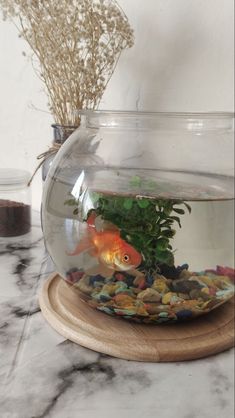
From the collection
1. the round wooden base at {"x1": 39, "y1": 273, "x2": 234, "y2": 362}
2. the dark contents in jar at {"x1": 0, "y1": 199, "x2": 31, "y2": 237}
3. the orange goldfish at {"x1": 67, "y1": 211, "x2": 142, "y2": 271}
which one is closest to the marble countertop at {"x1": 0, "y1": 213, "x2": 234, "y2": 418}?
the round wooden base at {"x1": 39, "y1": 273, "x2": 234, "y2": 362}

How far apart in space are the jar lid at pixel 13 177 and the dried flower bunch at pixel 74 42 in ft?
0.77

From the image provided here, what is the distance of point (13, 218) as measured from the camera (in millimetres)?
1005

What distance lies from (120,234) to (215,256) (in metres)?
0.12

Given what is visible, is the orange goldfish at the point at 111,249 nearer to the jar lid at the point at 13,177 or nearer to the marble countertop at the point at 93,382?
the marble countertop at the point at 93,382

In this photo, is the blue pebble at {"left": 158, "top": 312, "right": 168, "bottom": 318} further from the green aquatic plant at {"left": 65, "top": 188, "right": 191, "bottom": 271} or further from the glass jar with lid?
the glass jar with lid

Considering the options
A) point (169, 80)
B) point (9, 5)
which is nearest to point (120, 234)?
point (169, 80)

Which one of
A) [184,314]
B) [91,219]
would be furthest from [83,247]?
[184,314]

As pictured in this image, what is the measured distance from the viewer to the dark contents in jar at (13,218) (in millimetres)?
990

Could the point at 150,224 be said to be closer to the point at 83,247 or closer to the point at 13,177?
the point at 83,247

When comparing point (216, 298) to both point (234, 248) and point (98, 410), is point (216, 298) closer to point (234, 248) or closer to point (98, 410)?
point (234, 248)

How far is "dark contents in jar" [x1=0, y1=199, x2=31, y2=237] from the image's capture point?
0.99m

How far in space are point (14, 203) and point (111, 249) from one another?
54 cm

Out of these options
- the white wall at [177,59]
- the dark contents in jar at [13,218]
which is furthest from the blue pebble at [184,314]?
the dark contents in jar at [13,218]

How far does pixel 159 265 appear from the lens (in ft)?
1.71
